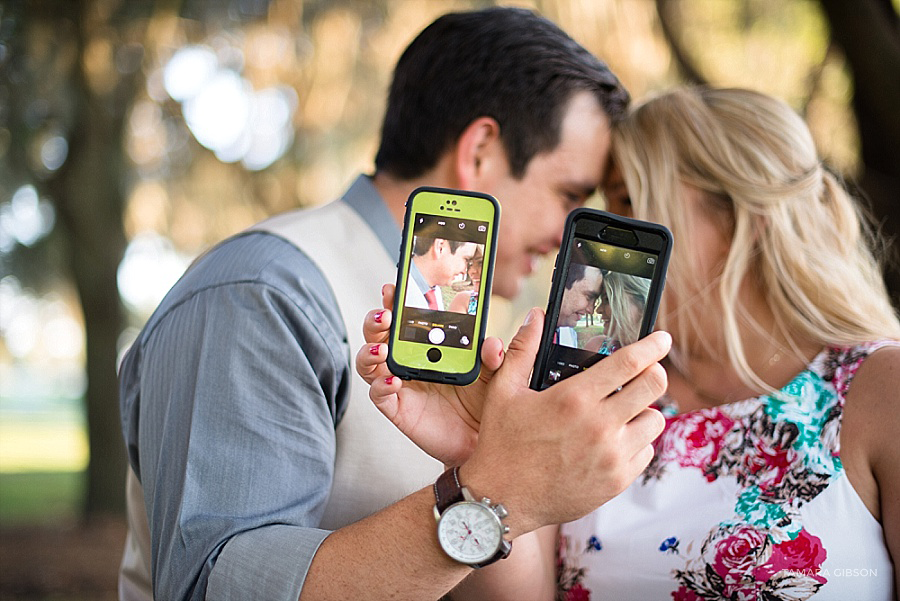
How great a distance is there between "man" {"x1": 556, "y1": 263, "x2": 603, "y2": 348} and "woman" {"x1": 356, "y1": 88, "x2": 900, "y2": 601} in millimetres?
332

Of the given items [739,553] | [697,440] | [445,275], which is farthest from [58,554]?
[445,275]

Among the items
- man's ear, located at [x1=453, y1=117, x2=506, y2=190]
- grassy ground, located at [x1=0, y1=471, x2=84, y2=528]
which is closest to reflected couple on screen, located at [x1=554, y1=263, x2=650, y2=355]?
man's ear, located at [x1=453, y1=117, x2=506, y2=190]

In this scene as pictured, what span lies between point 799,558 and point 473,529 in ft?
3.20

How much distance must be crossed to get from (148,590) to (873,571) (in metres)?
1.81

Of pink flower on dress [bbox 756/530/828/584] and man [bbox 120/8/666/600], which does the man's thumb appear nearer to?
man [bbox 120/8/666/600]

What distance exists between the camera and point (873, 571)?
1.93 metres

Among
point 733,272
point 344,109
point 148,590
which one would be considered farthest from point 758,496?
point 344,109

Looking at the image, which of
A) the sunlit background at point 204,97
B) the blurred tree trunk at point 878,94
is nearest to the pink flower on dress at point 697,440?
the blurred tree trunk at point 878,94

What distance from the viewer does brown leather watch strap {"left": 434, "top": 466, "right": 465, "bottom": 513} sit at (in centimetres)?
144

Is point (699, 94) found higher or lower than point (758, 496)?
higher

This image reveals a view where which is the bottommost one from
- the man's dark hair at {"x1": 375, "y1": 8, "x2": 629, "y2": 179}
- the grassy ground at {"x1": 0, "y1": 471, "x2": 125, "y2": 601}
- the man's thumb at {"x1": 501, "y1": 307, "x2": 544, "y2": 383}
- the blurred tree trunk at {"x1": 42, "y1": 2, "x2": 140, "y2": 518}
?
the grassy ground at {"x1": 0, "y1": 471, "x2": 125, "y2": 601}

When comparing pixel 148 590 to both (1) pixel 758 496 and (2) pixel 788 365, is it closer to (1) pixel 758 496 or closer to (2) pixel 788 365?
(1) pixel 758 496

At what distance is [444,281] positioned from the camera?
1.63 metres

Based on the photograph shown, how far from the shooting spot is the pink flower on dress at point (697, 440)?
7.36 ft
